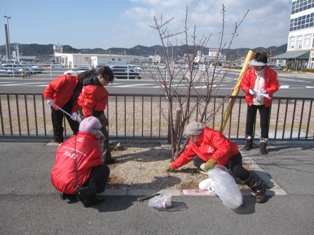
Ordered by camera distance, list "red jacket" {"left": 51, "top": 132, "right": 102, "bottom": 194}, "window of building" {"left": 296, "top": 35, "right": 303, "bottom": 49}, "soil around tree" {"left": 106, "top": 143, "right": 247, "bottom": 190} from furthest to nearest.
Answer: "window of building" {"left": 296, "top": 35, "right": 303, "bottom": 49}
"soil around tree" {"left": 106, "top": 143, "right": 247, "bottom": 190}
"red jacket" {"left": 51, "top": 132, "right": 102, "bottom": 194}

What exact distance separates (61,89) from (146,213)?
2.52 metres

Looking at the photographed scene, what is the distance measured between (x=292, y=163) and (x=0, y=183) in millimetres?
4372

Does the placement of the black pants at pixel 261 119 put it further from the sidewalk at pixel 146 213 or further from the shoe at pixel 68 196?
the shoe at pixel 68 196

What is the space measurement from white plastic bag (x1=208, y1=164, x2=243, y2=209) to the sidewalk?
0.28 ft

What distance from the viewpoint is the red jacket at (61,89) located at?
4188 mm

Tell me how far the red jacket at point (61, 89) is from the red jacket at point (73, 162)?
1.50 meters

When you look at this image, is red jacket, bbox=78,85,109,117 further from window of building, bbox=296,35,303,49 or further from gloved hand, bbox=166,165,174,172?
window of building, bbox=296,35,303,49

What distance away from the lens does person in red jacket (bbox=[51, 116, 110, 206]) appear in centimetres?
280

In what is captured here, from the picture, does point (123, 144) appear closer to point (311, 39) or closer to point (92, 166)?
point (92, 166)

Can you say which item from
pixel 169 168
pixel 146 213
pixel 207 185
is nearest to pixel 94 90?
pixel 169 168

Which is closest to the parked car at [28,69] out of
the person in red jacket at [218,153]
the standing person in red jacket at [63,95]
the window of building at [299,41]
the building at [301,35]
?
the standing person in red jacket at [63,95]

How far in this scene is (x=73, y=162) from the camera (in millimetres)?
2832

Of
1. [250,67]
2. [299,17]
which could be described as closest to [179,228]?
[250,67]

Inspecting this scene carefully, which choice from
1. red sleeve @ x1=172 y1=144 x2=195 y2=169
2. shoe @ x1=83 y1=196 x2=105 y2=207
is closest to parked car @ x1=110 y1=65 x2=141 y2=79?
red sleeve @ x1=172 y1=144 x2=195 y2=169
